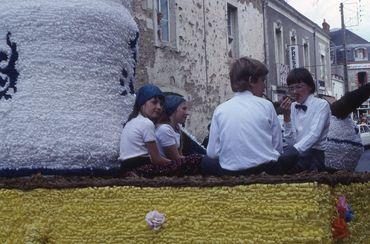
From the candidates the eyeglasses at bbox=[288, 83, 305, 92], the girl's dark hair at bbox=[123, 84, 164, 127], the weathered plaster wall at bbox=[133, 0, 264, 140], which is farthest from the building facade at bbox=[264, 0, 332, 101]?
the girl's dark hair at bbox=[123, 84, 164, 127]

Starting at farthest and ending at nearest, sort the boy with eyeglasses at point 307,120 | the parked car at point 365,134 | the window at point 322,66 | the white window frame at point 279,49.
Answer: the window at point 322,66 → the white window frame at point 279,49 → the parked car at point 365,134 → the boy with eyeglasses at point 307,120

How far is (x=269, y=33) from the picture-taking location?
20.6 metres

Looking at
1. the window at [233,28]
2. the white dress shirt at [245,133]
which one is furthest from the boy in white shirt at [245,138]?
the window at [233,28]

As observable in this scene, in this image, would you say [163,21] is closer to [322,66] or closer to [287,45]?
A: [287,45]

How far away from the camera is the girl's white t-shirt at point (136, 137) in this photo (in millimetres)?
3283

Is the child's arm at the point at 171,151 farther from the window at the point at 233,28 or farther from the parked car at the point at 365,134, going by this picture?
the parked car at the point at 365,134

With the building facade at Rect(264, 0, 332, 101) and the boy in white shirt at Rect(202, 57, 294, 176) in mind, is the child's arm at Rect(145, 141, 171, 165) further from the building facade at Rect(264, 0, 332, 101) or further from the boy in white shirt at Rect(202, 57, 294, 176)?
the building facade at Rect(264, 0, 332, 101)

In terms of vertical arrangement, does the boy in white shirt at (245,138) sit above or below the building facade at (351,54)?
below

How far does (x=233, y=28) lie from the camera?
17.2 m

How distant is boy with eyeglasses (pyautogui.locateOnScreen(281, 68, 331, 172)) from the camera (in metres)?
3.78

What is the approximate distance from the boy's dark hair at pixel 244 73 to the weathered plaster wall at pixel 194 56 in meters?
8.13

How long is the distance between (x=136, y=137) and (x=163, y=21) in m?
9.56

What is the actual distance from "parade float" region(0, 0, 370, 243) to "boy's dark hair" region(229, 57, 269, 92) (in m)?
0.57

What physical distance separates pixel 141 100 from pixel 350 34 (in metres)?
49.7
